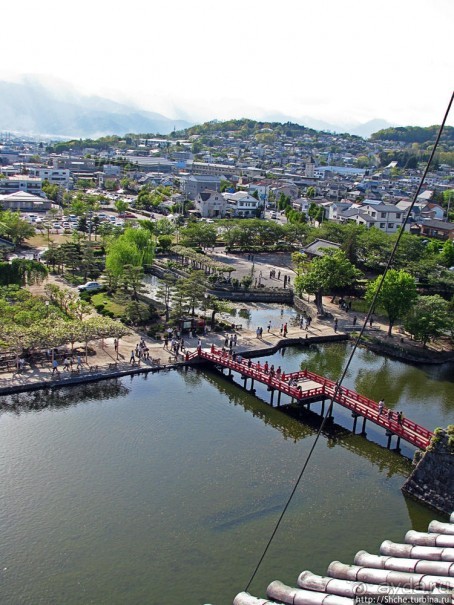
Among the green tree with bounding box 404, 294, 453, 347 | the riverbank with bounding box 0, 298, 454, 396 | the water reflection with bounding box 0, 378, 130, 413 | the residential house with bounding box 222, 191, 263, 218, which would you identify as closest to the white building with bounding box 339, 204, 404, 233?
the residential house with bounding box 222, 191, 263, 218

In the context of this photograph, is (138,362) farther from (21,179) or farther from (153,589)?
(21,179)

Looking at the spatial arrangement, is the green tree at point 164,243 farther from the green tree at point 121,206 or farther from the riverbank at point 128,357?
the green tree at point 121,206

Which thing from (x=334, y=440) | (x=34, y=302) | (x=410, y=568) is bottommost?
(x=334, y=440)

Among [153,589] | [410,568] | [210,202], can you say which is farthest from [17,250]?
[410,568]

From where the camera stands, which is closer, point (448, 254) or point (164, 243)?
point (448, 254)

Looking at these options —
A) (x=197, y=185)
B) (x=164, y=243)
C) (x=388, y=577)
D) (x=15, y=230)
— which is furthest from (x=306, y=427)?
(x=197, y=185)

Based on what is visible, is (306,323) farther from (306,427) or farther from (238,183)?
(238,183)

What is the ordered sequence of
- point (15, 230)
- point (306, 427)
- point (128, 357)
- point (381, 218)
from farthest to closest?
point (381, 218) → point (15, 230) → point (128, 357) → point (306, 427)
